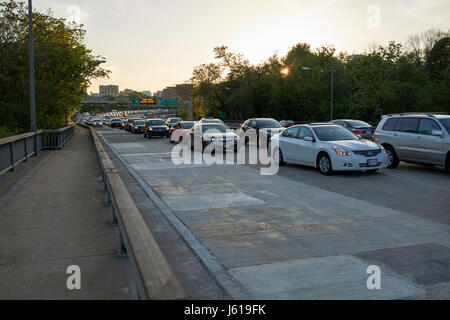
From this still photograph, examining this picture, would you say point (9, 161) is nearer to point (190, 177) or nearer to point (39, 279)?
point (190, 177)

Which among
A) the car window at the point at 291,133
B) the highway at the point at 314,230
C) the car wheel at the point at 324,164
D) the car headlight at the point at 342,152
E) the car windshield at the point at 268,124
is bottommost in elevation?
the highway at the point at 314,230

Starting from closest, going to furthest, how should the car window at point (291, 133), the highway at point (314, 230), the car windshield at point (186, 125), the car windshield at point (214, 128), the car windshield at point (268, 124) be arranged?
the highway at point (314, 230), the car window at point (291, 133), the car windshield at point (214, 128), the car windshield at point (268, 124), the car windshield at point (186, 125)

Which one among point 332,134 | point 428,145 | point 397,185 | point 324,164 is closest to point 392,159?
point 428,145

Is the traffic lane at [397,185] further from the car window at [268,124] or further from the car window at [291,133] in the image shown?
the car window at [268,124]

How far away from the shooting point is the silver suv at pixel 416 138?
13383 mm

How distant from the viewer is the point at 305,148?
15.0m

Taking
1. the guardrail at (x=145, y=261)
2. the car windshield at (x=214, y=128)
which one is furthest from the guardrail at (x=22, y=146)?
the guardrail at (x=145, y=261)

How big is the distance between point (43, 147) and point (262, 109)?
63279mm

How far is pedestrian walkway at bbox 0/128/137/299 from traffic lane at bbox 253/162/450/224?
551 cm

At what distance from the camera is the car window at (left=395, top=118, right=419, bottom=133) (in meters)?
14.5

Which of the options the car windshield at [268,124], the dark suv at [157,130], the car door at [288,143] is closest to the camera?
the car door at [288,143]

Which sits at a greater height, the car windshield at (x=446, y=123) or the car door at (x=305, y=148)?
the car windshield at (x=446, y=123)

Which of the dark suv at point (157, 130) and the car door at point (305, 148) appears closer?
the car door at point (305, 148)

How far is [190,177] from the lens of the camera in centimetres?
1361
